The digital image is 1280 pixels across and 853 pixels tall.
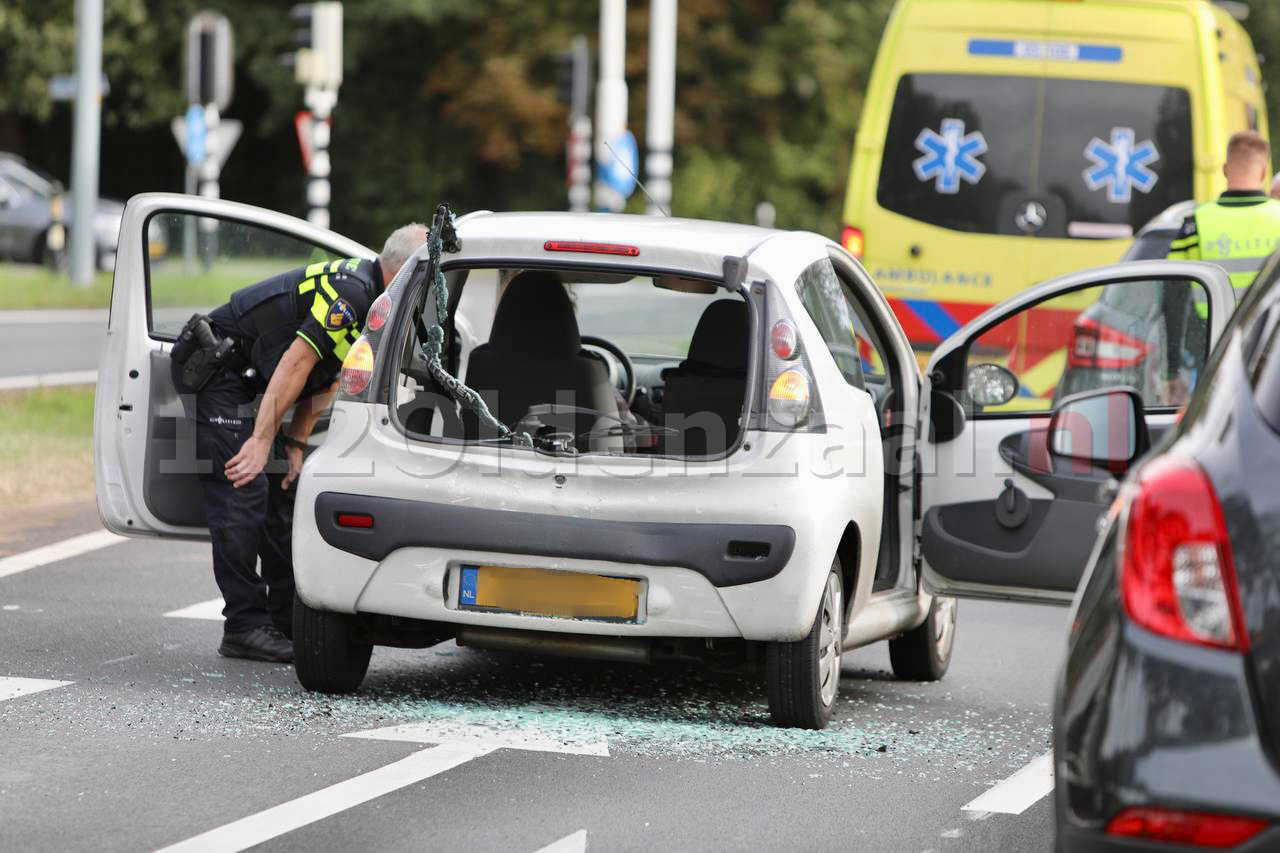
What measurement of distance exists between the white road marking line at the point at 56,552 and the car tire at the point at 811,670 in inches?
144

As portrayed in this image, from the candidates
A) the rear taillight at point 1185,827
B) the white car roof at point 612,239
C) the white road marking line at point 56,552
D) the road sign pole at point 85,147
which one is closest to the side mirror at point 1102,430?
the rear taillight at point 1185,827

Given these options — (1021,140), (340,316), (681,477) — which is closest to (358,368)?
(340,316)

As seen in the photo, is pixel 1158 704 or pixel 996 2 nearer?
pixel 1158 704

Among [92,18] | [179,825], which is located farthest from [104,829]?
[92,18]

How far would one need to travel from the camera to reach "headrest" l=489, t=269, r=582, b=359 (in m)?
6.92

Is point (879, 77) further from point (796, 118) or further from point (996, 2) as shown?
point (796, 118)

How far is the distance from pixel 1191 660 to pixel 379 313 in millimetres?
3534

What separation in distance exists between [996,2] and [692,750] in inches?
296

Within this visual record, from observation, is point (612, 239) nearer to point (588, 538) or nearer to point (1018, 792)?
point (588, 538)

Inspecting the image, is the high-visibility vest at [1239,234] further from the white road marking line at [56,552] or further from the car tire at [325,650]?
the white road marking line at [56,552]

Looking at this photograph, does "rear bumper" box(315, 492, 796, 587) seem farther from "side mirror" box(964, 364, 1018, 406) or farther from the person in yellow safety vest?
the person in yellow safety vest

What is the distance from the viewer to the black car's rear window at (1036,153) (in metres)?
12.4

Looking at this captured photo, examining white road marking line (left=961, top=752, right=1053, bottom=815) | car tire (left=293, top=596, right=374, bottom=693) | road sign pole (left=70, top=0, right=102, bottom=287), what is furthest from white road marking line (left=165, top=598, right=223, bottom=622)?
road sign pole (left=70, top=0, right=102, bottom=287)

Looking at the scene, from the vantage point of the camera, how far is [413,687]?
690cm
